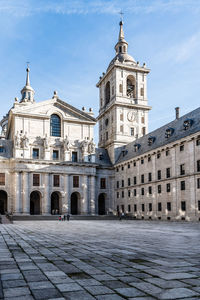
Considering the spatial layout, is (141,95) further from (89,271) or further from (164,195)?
(89,271)

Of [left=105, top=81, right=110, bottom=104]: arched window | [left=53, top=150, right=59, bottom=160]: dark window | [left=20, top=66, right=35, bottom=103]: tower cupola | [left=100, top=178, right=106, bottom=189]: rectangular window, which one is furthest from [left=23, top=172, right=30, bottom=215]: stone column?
[left=20, top=66, right=35, bottom=103]: tower cupola

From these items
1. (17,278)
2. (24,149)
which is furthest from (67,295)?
(24,149)

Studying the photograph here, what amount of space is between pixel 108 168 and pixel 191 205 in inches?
1091

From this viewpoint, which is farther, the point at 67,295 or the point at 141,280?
the point at 141,280

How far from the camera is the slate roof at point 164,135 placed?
4466 centimetres

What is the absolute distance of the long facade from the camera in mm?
49625

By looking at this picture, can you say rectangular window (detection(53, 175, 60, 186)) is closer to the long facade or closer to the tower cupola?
the long facade

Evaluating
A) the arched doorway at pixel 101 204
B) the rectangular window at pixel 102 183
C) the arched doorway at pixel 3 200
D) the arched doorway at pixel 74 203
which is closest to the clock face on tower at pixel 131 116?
the rectangular window at pixel 102 183

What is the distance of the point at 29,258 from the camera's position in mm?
10133

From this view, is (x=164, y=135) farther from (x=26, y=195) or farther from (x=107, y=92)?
(x=107, y=92)

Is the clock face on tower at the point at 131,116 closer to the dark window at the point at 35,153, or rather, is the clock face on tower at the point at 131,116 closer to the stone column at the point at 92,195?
the stone column at the point at 92,195

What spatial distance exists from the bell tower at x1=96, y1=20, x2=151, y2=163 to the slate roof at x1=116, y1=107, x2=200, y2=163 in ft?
13.7

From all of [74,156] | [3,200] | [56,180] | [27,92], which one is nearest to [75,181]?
[56,180]

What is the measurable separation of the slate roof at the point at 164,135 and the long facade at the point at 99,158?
21cm
